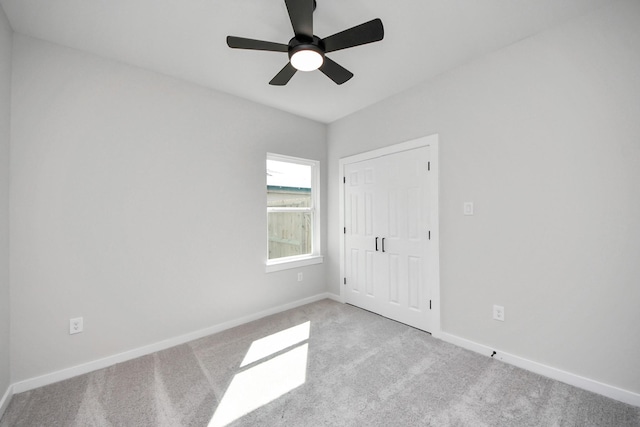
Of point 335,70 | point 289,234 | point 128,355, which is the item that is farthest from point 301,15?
point 128,355

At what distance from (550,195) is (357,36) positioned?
5.98 ft

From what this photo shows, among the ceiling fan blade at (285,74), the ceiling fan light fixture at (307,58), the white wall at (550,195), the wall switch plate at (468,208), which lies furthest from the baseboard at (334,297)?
the ceiling fan light fixture at (307,58)

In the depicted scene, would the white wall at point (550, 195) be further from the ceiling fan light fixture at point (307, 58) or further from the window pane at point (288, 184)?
the window pane at point (288, 184)

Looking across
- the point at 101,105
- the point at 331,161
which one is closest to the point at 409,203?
the point at 331,161

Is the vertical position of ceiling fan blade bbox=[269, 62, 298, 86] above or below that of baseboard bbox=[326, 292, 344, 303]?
above

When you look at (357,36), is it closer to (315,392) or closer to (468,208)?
(468,208)

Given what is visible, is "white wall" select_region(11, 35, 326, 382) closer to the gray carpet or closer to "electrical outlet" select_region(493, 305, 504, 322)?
the gray carpet

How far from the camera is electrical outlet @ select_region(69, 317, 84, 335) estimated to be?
6.75ft

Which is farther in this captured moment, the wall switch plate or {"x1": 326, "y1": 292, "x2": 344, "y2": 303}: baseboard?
{"x1": 326, "y1": 292, "x2": 344, "y2": 303}: baseboard

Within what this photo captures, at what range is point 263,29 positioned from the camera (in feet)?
6.31

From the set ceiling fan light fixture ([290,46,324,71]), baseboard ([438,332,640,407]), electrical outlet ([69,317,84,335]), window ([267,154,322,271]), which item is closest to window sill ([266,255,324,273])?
window ([267,154,322,271])

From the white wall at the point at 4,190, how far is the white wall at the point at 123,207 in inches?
2.1

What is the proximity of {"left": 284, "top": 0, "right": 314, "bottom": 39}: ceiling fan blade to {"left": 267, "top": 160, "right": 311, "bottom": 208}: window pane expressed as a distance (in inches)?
77.3

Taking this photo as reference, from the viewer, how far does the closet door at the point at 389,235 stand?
9.08 feet
